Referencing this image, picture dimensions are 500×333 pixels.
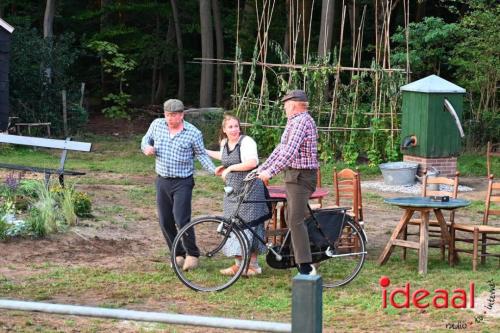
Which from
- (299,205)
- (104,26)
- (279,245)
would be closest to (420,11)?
(104,26)

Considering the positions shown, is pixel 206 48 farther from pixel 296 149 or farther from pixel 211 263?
pixel 296 149

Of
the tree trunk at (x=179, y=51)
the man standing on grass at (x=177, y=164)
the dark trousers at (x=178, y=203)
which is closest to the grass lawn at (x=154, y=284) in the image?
the dark trousers at (x=178, y=203)

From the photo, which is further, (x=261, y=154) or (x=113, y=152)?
(x=113, y=152)

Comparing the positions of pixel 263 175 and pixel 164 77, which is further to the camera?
pixel 164 77

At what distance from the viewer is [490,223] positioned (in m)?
12.4

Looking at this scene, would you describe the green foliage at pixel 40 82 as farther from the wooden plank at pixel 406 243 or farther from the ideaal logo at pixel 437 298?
the ideaal logo at pixel 437 298

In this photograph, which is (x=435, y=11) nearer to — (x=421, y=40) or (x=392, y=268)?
(x=421, y=40)

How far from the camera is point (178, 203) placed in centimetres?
898

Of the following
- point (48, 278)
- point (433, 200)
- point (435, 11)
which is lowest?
point (48, 278)

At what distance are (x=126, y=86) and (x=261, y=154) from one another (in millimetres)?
14320

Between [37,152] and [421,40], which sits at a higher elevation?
[421,40]

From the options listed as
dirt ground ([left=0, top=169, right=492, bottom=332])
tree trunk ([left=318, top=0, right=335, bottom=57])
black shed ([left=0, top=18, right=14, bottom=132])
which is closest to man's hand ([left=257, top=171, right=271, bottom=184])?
dirt ground ([left=0, top=169, right=492, bottom=332])

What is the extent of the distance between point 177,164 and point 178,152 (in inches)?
4.2

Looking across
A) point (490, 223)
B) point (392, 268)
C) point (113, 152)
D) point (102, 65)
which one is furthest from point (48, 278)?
point (102, 65)
